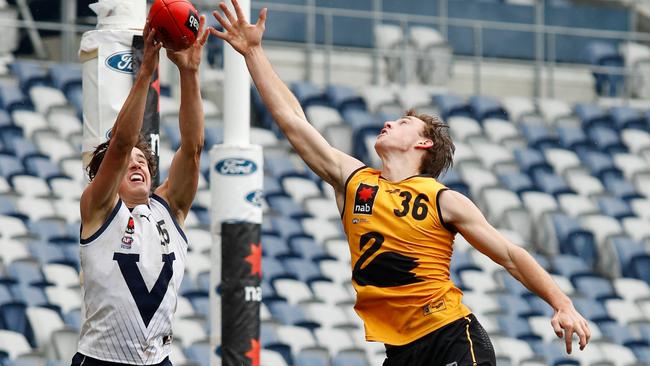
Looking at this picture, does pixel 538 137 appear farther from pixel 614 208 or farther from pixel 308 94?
pixel 308 94

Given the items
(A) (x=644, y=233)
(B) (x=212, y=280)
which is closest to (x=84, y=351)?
(B) (x=212, y=280)

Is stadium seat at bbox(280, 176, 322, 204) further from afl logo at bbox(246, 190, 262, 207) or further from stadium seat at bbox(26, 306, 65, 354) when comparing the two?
afl logo at bbox(246, 190, 262, 207)

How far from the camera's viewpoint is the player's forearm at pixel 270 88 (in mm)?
6637

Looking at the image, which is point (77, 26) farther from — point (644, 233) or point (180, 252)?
point (180, 252)

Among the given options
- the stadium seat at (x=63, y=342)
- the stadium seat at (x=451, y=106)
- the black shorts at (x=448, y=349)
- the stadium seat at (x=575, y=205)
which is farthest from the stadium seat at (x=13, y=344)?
the stadium seat at (x=575, y=205)

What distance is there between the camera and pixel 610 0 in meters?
24.1

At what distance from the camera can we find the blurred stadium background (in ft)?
45.3

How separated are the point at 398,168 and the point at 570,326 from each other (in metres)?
1.23

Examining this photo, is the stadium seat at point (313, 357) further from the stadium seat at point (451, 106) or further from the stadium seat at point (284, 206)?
the stadium seat at point (451, 106)

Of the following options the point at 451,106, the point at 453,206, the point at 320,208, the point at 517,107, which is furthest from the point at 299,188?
the point at 453,206

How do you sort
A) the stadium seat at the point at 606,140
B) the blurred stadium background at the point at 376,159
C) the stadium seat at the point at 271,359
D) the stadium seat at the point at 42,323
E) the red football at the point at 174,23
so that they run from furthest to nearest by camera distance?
the stadium seat at the point at 606,140 → the blurred stadium background at the point at 376,159 → the stadium seat at the point at 271,359 → the stadium seat at the point at 42,323 → the red football at the point at 174,23

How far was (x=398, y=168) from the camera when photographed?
261 inches

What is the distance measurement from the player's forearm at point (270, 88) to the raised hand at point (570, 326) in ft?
5.30

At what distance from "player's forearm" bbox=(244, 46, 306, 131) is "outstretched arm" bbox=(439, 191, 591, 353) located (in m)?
0.86
